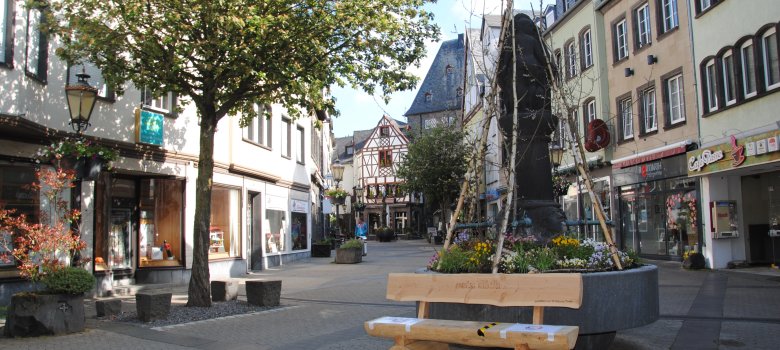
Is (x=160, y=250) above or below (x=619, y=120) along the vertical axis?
below

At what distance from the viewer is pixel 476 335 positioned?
15.9 ft

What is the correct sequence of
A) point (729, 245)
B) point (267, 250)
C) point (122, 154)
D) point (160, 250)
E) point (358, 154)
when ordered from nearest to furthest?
point (122, 154) → point (160, 250) → point (729, 245) → point (267, 250) → point (358, 154)

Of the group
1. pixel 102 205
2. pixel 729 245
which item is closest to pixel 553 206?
pixel 102 205

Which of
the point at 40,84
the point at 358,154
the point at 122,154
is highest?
the point at 358,154

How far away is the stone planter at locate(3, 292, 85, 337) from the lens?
26.8 ft

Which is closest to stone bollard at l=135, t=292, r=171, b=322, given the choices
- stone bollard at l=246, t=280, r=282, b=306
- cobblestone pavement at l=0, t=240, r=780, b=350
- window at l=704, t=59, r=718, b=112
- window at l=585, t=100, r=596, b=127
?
cobblestone pavement at l=0, t=240, r=780, b=350

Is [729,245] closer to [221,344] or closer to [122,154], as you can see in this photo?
[221,344]

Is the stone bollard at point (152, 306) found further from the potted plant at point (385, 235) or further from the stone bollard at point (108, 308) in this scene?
the potted plant at point (385, 235)

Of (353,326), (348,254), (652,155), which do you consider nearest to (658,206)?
(652,155)

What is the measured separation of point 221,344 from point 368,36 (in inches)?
226

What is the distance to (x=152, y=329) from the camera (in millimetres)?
8805

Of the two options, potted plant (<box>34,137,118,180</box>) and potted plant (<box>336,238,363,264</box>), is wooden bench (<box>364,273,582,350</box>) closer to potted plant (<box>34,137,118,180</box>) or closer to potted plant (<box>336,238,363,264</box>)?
potted plant (<box>34,137,118,180</box>)

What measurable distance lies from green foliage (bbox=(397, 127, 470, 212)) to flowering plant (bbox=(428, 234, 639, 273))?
33415mm

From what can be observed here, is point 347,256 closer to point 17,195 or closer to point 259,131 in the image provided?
point 259,131
